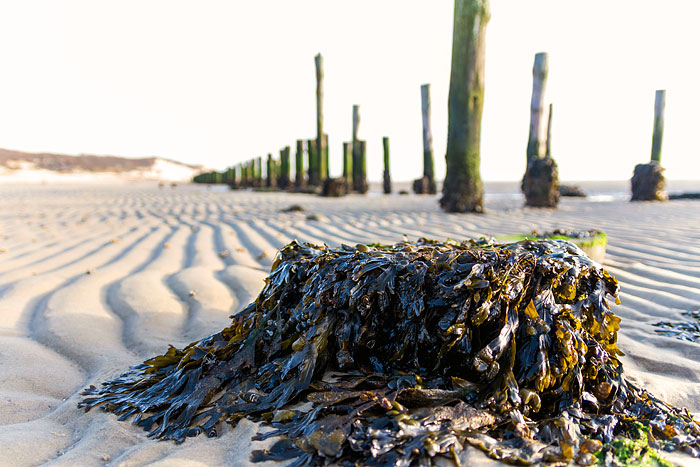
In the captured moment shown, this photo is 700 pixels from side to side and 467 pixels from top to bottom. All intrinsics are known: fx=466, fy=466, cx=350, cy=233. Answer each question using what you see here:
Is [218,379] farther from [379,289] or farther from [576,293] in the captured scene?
[576,293]

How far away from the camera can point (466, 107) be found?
7398 millimetres

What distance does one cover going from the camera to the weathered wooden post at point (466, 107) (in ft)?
23.6

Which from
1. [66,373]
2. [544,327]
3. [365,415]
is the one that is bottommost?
[66,373]

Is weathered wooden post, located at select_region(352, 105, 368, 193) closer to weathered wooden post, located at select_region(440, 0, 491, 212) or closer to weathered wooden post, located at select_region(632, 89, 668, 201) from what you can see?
weathered wooden post, located at select_region(632, 89, 668, 201)

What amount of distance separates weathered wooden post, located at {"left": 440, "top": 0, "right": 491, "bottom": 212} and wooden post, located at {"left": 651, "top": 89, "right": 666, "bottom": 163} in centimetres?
905

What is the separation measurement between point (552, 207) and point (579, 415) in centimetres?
801

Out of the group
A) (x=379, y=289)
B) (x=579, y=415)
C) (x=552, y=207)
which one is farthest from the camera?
(x=552, y=207)

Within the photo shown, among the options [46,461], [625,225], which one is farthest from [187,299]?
[625,225]

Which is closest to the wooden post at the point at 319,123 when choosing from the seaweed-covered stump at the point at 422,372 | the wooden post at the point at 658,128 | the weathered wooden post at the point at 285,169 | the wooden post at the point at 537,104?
the weathered wooden post at the point at 285,169

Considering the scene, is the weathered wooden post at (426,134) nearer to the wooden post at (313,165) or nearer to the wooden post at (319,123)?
the wooden post at (319,123)

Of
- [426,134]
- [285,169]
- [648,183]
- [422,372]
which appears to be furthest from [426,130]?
[422,372]

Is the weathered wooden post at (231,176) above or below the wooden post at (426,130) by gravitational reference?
below

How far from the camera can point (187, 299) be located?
112 inches

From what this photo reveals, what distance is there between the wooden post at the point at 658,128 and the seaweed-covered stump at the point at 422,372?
14.4 meters
